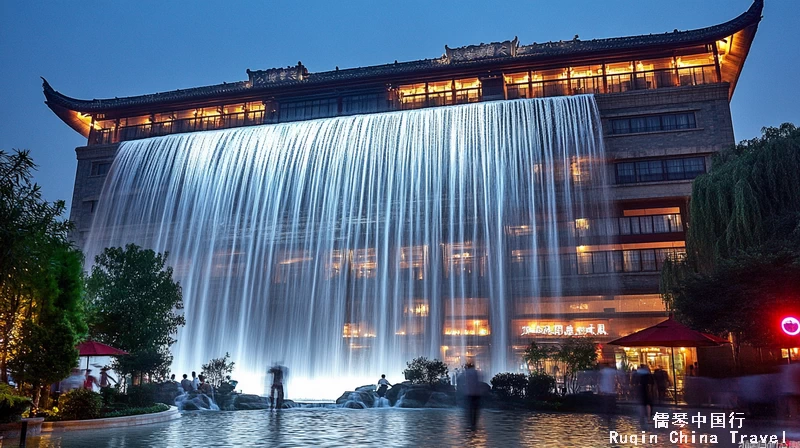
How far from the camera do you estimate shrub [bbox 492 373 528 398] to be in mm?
21125

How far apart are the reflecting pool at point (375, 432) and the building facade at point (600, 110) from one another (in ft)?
48.9

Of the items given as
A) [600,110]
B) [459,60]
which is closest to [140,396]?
[600,110]

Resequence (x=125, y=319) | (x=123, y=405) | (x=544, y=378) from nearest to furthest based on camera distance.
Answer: (x=123, y=405), (x=544, y=378), (x=125, y=319)

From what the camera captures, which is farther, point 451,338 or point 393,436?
point 451,338

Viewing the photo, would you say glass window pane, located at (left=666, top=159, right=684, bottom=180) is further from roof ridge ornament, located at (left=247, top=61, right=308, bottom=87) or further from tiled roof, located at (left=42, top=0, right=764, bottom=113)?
roof ridge ornament, located at (left=247, top=61, right=308, bottom=87)

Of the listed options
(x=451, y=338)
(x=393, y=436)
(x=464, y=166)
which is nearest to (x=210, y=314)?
(x=451, y=338)

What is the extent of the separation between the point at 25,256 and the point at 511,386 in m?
15.3

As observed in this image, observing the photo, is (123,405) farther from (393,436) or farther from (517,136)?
(517,136)

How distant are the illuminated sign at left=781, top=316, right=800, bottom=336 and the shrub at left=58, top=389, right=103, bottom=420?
15.2 meters

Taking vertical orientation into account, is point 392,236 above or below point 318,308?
above

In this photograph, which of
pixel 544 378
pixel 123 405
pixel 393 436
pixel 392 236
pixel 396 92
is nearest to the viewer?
pixel 393 436

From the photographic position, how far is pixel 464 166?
34781 mm

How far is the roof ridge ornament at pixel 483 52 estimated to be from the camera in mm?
39312

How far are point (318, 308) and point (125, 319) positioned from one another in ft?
41.0
